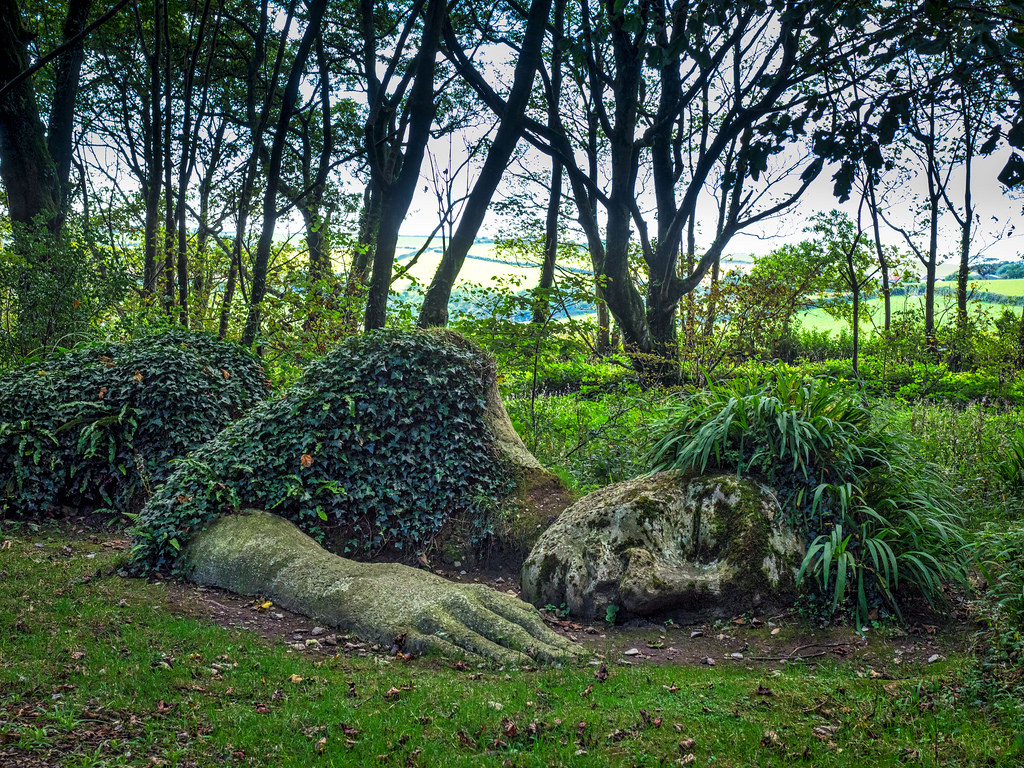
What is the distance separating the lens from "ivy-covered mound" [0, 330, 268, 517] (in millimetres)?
7621

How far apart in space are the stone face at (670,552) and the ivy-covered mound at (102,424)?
4421 mm

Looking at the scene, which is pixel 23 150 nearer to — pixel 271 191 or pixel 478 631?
pixel 271 191

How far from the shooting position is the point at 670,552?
5.94 metres

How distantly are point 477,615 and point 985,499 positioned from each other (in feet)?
18.9

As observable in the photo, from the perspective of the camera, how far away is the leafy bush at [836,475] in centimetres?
534

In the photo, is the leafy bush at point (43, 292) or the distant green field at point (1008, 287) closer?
the leafy bush at point (43, 292)

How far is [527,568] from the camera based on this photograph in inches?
251

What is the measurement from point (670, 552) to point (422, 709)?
9.23 ft

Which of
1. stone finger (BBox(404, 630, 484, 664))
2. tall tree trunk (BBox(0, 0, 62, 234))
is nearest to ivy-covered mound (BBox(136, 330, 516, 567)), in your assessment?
stone finger (BBox(404, 630, 484, 664))

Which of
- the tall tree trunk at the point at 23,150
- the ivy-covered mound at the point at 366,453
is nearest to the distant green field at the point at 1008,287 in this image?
the ivy-covered mound at the point at 366,453

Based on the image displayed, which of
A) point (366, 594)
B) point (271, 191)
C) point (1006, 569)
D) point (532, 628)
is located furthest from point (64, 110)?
point (1006, 569)

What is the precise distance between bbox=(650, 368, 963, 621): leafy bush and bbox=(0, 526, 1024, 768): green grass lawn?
93 cm

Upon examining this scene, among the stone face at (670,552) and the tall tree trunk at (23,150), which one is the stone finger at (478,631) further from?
the tall tree trunk at (23,150)

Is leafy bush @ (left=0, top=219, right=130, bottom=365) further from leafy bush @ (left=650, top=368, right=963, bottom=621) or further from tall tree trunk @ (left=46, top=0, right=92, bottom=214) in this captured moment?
leafy bush @ (left=650, top=368, right=963, bottom=621)
